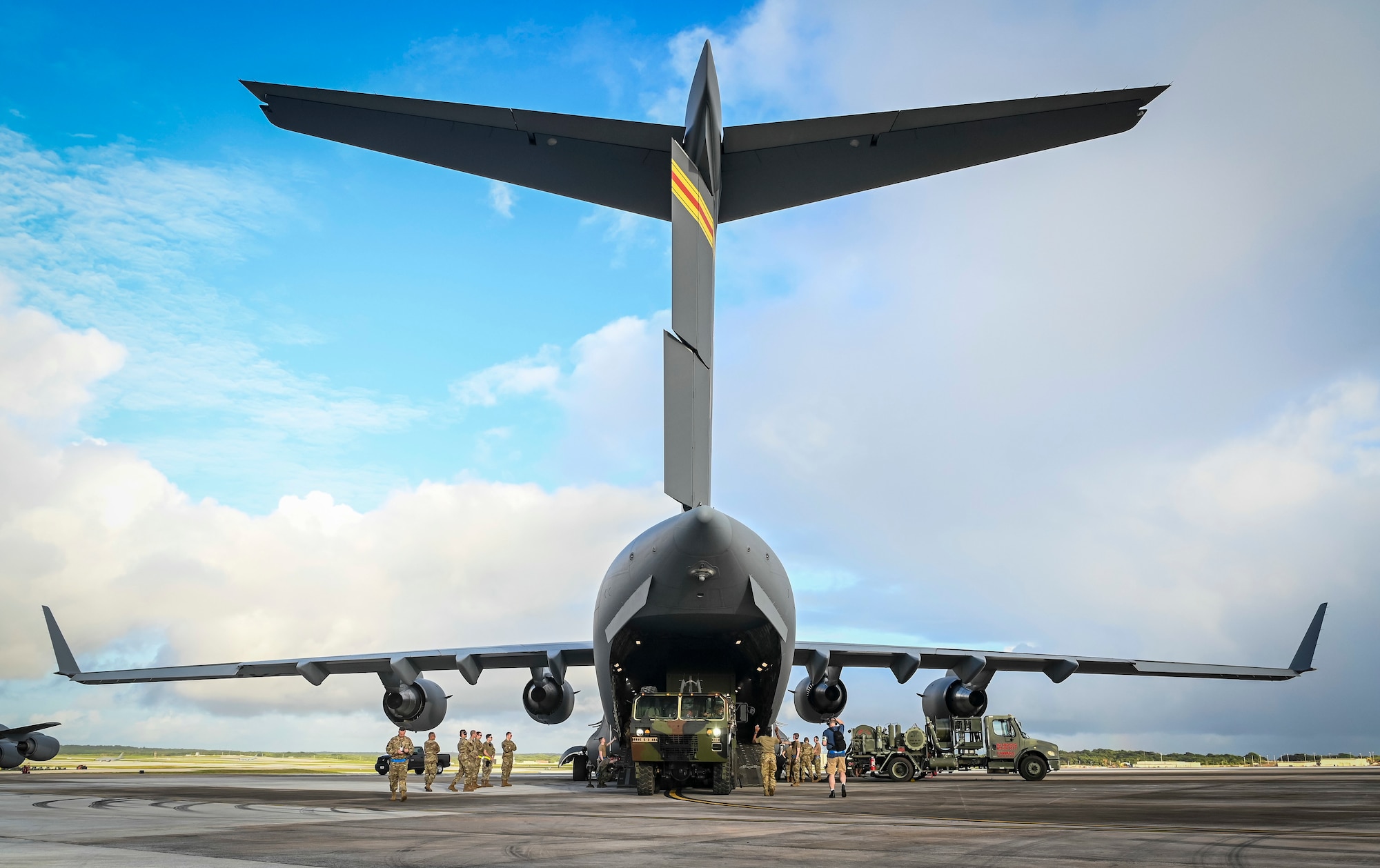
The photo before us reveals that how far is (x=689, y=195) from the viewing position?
26.5 ft

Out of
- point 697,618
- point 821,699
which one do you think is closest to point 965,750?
point 821,699

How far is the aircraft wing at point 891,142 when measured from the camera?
7.54 m

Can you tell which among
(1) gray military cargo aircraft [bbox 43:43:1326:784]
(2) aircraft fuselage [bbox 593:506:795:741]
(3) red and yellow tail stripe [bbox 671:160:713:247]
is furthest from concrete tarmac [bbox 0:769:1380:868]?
(3) red and yellow tail stripe [bbox 671:160:713:247]

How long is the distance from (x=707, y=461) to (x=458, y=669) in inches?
652

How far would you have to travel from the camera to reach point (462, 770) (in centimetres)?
1750

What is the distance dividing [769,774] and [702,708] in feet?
4.96

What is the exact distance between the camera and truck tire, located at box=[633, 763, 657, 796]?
14242 mm

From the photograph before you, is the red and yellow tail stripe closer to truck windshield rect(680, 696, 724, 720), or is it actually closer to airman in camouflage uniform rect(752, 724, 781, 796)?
truck windshield rect(680, 696, 724, 720)

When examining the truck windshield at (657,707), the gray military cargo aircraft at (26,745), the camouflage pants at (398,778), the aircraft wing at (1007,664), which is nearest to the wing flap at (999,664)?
the aircraft wing at (1007,664)

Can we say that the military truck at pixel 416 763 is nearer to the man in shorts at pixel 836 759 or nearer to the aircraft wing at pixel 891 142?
the man in shorts at pixel 836 759

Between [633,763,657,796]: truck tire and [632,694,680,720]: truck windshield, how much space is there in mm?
765

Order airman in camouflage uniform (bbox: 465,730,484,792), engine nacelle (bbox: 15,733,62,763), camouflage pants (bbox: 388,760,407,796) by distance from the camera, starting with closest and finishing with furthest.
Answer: camouflage pants (bbox: 388,760,407,796) → airman in camouflage uniform (bbox: 465,730,484,792) → engine nacelle (bbox: 15,733,62,763)

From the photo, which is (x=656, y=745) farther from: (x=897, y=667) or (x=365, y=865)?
(x=897, y=667)

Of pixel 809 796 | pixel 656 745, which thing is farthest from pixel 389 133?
pixel 809 796
